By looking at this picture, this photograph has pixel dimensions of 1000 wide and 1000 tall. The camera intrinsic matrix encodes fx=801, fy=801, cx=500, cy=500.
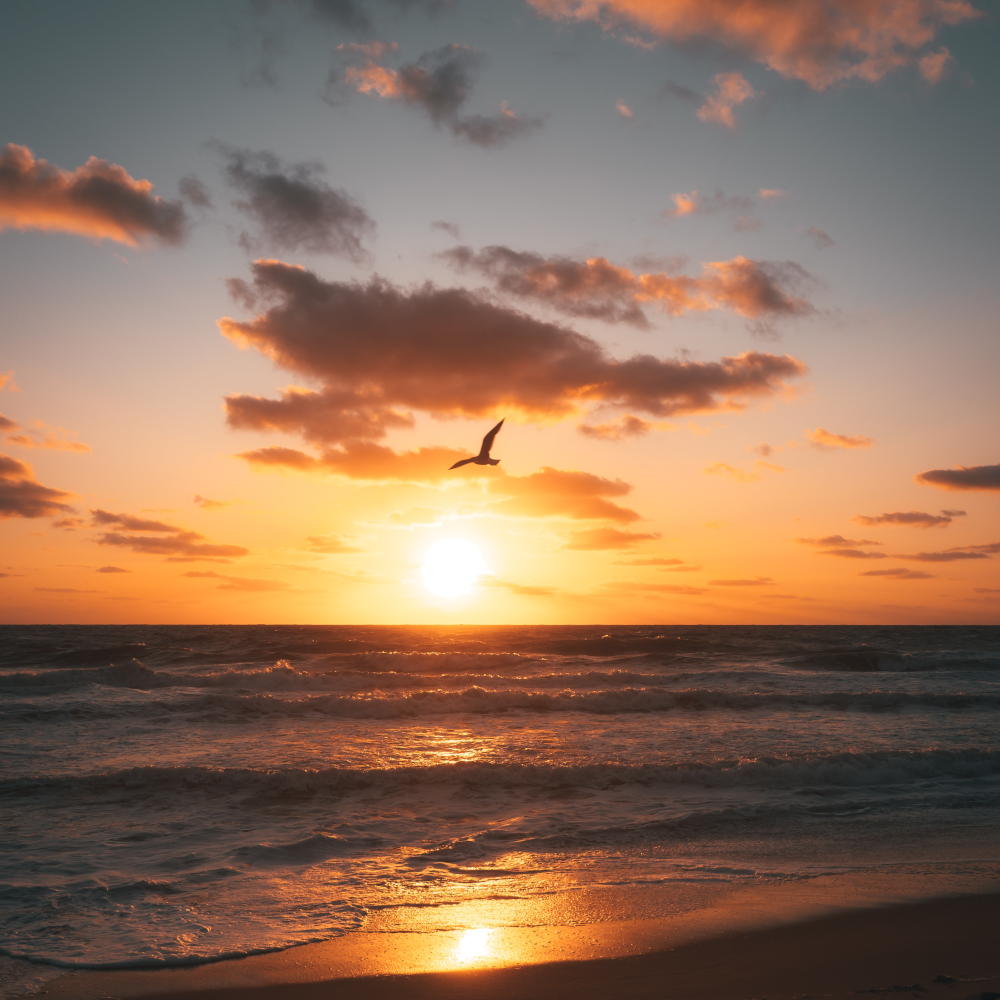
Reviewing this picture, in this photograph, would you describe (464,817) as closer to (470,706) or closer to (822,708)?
(470,706)

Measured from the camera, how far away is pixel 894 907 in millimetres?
8055

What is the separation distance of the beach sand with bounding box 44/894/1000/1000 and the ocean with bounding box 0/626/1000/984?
1.37ft

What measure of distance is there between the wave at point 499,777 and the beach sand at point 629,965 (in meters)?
6.09

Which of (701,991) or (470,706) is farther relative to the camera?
(470,706)

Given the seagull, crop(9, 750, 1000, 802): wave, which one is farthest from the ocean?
the seagull

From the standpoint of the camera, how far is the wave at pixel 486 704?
21.3m

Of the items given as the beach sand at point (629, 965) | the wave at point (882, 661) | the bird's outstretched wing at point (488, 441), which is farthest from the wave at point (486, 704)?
the beach sand at point (629, 965)

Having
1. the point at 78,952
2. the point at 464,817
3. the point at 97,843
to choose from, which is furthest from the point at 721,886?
the point at 97,843

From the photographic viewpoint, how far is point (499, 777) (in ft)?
46.2

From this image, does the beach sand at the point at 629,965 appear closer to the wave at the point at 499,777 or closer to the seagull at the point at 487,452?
the wave at the point at 499,777

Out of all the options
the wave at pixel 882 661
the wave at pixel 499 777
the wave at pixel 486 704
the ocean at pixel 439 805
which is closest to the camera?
the ocean at pixel 439 805

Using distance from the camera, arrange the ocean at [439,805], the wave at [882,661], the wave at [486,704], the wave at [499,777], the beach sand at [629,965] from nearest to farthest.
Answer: the beach sand at [629,965] → the ocean at [439,805] → the wave at [499,777] → the wave at [486,704] → the wave at [882,661]

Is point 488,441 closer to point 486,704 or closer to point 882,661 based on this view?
point 486,704

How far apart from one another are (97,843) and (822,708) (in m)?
19.0
